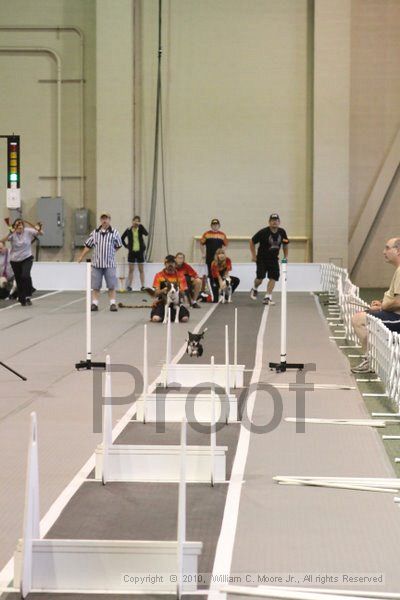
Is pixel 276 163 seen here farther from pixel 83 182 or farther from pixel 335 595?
pixel 335 595

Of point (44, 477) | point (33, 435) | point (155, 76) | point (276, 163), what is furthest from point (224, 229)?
point (33, 435)

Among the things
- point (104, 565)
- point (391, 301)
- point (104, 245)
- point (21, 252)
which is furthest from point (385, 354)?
point (21, 252)

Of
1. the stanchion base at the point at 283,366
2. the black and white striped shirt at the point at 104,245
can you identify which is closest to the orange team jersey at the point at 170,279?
the black and white striped shirt at the point at 104,245

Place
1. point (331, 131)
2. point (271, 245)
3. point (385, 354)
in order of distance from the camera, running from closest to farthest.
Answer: point (385, 354) → point (271, 245) → point (331, 131)

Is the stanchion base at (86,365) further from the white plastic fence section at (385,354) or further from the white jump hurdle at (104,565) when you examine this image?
the white jump hurdle at (104,565)

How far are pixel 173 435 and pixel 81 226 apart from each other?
745 inches

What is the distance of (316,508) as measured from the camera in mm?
6598

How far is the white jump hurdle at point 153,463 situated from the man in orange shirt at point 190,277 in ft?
39.4

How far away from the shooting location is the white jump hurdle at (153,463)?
23.4 ft

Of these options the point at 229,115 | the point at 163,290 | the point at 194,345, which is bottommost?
the point at 194,345

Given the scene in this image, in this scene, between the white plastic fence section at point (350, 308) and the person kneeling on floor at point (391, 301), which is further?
the white plastic fence section at point (350, 308)

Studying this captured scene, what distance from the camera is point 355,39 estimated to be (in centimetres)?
2723

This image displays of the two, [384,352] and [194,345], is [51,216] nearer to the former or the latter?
[194,345]

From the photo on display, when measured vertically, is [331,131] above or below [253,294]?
above
